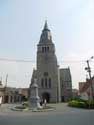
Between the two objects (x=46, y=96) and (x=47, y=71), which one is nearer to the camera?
(x=46, y=96)

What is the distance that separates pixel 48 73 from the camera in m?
58.3

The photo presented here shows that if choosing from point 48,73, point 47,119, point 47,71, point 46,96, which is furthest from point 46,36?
point 47,119

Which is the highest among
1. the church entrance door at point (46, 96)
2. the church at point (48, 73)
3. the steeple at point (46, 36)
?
the steeple at point (46, 36)

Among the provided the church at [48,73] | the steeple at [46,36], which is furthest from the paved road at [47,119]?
the steeple at [46,36]

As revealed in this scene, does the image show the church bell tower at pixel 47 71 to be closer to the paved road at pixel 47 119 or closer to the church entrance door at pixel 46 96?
the church entrance door at pixel 46 96

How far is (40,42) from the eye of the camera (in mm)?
62438

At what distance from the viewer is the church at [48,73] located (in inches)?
2228

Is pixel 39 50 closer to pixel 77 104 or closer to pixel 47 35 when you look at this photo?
pixel 47 35

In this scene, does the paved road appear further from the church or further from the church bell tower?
the church bell tower

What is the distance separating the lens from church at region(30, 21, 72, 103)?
186 feet

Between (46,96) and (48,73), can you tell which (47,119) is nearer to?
(48,73)

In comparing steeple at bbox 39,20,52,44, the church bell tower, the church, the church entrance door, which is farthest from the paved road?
steeple at bbox 39,20,52,44

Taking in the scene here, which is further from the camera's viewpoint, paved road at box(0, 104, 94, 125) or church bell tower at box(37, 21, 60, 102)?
church bell tower at box(37, 21, 60, 102)

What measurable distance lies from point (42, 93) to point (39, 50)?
1562 centimetres
